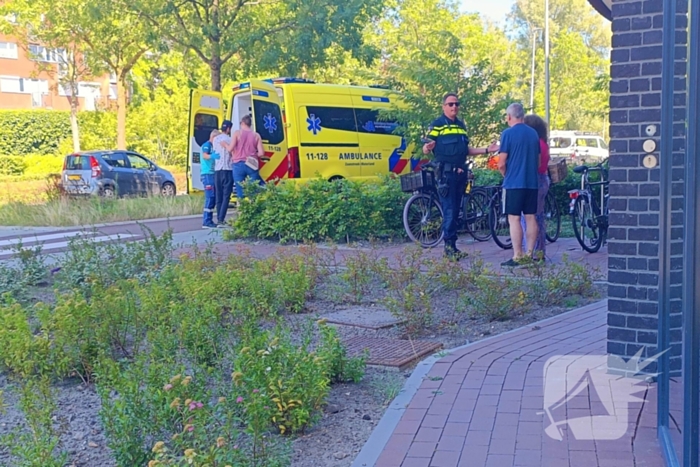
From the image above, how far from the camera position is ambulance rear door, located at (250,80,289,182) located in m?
16.1

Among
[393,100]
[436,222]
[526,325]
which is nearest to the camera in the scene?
[526,325]

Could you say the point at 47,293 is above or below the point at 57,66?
below

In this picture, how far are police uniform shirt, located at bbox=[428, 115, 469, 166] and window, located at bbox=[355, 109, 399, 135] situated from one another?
8.00m

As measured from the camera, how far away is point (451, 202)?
9.85 m

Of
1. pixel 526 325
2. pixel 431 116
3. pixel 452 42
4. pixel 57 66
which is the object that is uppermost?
pixel 57 66

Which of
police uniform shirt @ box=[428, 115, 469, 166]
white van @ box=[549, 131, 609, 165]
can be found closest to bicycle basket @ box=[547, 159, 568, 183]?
police uniform shirt @ box=[428, 115, 469, 166]

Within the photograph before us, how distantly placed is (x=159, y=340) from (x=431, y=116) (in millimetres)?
9953

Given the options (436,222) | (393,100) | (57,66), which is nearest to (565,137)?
(57,66)

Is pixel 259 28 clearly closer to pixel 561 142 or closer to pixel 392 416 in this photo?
pixel 392 416

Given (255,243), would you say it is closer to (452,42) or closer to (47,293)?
(47,293)

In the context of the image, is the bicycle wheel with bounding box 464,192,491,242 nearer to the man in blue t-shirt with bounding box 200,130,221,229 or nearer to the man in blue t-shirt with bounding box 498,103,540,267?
the man in blue t-shirt with bounding box 498,103,540,267

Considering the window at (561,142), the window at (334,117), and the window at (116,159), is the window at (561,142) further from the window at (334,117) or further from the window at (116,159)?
the window at (334,117)

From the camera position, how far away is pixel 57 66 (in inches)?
1619

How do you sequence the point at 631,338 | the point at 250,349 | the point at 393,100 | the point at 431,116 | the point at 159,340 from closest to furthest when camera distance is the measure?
the point at 250,349 < the point at 631,338 < the point at 159,340 < the point at 431,116 < the point at 393,100
